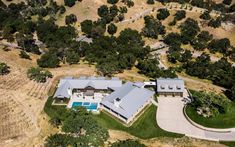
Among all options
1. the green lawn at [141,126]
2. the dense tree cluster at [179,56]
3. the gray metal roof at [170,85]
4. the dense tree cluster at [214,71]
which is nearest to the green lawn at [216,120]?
the green lawn at [141,126]

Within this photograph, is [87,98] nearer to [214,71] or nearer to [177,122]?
[177,122]

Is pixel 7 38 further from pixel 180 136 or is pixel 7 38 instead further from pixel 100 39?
pixel 180 136

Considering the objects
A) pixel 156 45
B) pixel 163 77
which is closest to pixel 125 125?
pixel 163 77

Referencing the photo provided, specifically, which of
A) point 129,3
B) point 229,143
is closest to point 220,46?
point 129,3

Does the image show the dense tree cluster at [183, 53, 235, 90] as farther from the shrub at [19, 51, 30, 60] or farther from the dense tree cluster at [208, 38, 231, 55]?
the shrub at [19, 51, 30, 60]

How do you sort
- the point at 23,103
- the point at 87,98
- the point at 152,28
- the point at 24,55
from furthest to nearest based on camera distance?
the point at 152,28 < the point at 24,55 < the point at 87,98 < the point at 23,103

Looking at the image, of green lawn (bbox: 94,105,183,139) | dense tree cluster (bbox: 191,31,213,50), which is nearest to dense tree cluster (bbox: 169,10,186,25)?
dense tree cluster (bbox: 191,31,213,50)
